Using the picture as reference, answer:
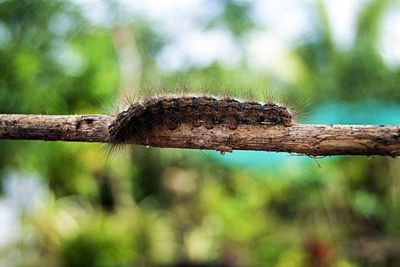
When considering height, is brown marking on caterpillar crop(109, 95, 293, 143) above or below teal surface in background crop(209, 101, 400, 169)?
below

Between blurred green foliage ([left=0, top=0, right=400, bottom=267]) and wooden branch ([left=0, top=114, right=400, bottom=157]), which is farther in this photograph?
blurred green foliage ([left=0, top=0, right=400, bottom=267])

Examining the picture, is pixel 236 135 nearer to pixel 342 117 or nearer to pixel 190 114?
pixel 190 114

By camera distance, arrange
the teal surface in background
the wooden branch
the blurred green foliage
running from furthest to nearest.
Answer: the blurred green foliage, the teal surface in background, the wooden branch

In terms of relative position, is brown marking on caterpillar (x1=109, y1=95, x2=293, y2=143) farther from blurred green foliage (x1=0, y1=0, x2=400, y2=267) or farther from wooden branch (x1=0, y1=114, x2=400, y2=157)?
blurred green foliage (x1=0, y1=0, x2=400, y2=267)

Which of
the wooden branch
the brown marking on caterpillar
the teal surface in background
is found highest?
the teal surface in background

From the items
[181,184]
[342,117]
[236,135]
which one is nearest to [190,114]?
[236,135]

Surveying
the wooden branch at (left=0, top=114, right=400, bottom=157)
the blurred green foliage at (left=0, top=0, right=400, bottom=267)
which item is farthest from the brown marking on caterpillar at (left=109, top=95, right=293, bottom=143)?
the blurred green foliage at (left=0, top=0, right=400, bottom=267)

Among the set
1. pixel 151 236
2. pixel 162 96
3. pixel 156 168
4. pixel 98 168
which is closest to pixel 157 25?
pixel 156 168
